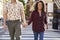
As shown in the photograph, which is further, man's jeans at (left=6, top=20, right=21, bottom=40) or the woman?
the woman

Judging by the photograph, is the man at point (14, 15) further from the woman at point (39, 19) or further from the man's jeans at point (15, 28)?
the woman at point (39, 19)

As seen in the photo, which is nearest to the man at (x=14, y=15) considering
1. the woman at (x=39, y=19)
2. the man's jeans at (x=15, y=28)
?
the man's jeans at (x=15, y=28)

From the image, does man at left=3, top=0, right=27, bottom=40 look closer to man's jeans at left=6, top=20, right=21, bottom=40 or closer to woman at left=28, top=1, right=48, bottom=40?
man's jeans at left=6, top=20, right=21, bottom=40

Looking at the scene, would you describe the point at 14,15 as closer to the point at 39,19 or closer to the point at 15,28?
the point at 15,28

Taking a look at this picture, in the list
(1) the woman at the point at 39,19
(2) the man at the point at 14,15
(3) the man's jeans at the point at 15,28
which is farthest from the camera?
(1) the woman at the point at 39,19

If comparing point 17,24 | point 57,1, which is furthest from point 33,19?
point 57,1

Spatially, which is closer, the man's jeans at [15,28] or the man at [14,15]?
the man's jeans at [15,28]

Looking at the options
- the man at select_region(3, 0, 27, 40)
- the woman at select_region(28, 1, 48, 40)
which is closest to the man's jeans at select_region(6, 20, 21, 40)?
the man at select_region(3, 0, 27, 40)

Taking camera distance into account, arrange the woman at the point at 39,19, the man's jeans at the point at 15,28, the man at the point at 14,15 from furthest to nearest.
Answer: the woman at the point at 39,19 → the man at the point at 14,15 → the man's jeans at the point at 15,28

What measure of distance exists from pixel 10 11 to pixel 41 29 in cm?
115

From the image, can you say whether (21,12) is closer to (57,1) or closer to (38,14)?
(38,14)

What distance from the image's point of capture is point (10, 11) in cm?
750

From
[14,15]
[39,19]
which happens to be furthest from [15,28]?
[39,19]

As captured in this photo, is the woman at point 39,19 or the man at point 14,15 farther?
the woman at point 39,19
